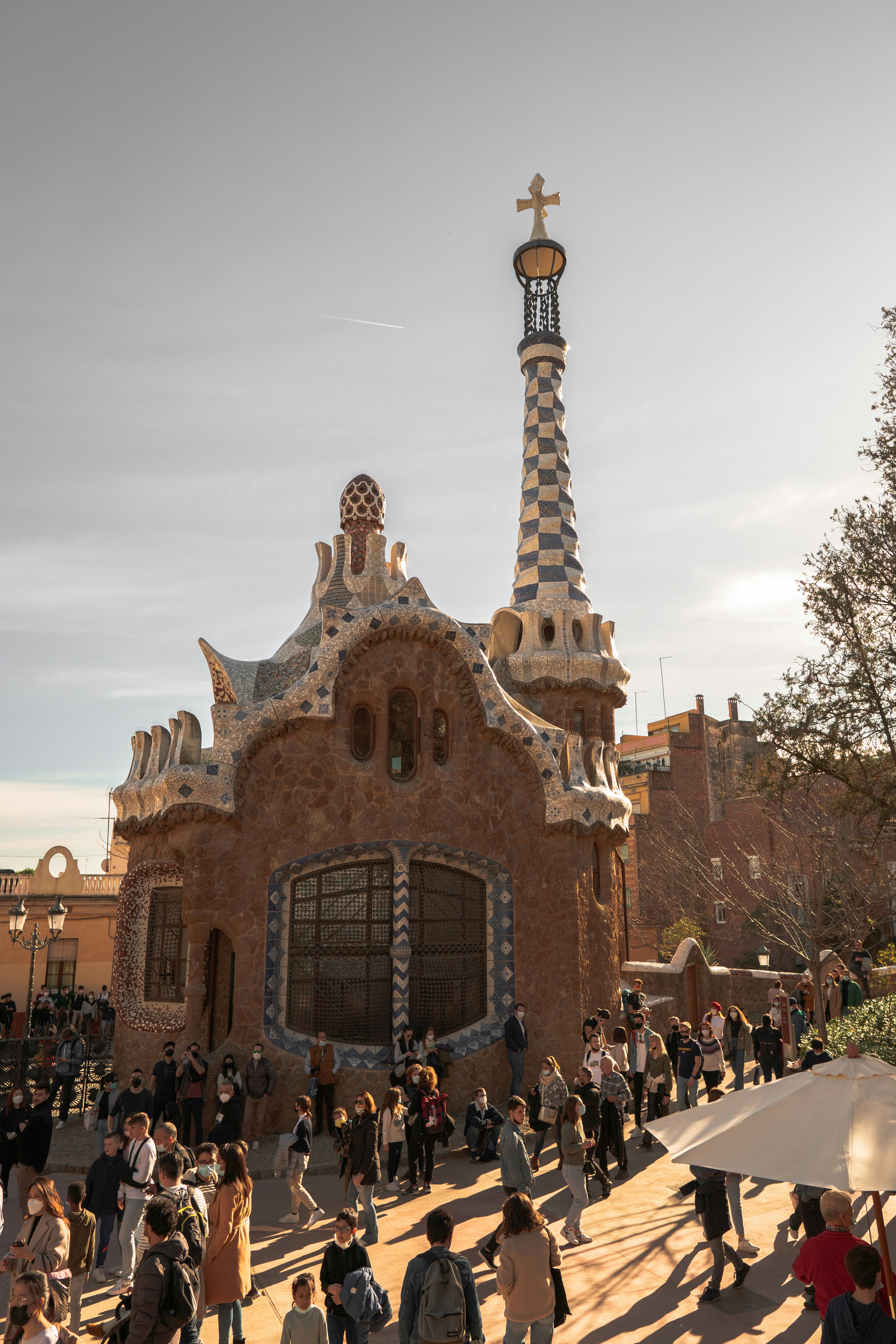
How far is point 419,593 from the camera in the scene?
1477 centimetres

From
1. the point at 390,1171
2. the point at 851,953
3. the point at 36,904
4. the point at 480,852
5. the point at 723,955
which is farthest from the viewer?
the point at 723,955

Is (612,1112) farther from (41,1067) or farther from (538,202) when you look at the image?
(538,202)

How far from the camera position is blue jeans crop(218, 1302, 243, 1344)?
5.94 m

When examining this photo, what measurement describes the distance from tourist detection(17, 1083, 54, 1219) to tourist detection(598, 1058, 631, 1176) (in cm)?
569

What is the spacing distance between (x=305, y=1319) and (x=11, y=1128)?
19.0ft

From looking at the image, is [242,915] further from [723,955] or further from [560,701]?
[723,955]

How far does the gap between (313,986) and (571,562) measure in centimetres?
1004

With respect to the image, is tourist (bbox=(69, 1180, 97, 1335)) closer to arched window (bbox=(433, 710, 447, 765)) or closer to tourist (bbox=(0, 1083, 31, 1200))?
tourist (bbox=(0, 1083, 31, 1200))

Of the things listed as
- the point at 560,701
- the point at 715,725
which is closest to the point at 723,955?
the point at 715,725

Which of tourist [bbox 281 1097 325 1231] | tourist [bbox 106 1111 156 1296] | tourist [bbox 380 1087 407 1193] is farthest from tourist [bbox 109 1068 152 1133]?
tourist [bbox 380 1087 407 1193]

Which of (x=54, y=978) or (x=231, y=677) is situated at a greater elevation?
(x=231, y=677)

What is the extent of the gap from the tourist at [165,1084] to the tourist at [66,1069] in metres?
2.66

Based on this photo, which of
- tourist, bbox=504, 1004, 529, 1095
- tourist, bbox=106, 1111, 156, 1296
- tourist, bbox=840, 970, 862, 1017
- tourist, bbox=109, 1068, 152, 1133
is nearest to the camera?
tourist, bbox=106, 1111, 156, 1296

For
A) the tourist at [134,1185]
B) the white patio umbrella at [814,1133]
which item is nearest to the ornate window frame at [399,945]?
the tourist at [134,1185]
